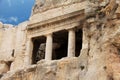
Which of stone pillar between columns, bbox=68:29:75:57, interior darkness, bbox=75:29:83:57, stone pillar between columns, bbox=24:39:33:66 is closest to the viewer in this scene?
stone pillar between columns, bbox=68:29:75:57

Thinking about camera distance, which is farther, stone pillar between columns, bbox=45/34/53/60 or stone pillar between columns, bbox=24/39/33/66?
stone pillar between columns, bbox=24/39/33/66

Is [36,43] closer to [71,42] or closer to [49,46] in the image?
[49,46]

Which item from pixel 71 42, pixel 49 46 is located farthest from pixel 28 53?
pixel 71 42

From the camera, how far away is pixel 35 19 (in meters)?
41.0

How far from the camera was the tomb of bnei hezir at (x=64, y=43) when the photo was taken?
53.5 feet

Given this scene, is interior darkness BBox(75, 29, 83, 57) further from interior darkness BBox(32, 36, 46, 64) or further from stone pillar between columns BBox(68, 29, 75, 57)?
interior darkness BBox(32, 36, 46, 64)

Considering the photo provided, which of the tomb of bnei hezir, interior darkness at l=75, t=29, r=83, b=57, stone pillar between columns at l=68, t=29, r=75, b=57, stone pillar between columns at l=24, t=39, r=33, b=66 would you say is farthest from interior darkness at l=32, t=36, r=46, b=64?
stone pillar between columns at l=68, t=29, r=75, b=57

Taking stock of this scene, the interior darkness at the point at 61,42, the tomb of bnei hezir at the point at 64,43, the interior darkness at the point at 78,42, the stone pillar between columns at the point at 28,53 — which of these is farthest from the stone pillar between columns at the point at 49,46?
the interior darkness at the point at 78,42

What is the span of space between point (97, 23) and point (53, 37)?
21.9 m

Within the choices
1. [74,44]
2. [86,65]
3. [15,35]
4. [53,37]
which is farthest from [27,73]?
[15,35]

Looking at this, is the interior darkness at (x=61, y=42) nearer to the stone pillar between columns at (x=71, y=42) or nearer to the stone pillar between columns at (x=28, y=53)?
the stone pillar between columns at (x=71, y=42)

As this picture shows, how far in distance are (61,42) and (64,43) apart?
42 cm

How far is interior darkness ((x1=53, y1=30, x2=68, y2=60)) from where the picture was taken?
3922cm

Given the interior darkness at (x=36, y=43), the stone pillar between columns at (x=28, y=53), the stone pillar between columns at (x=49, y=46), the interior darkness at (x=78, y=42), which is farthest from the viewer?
the interior darkness at (x=36, y=43)
